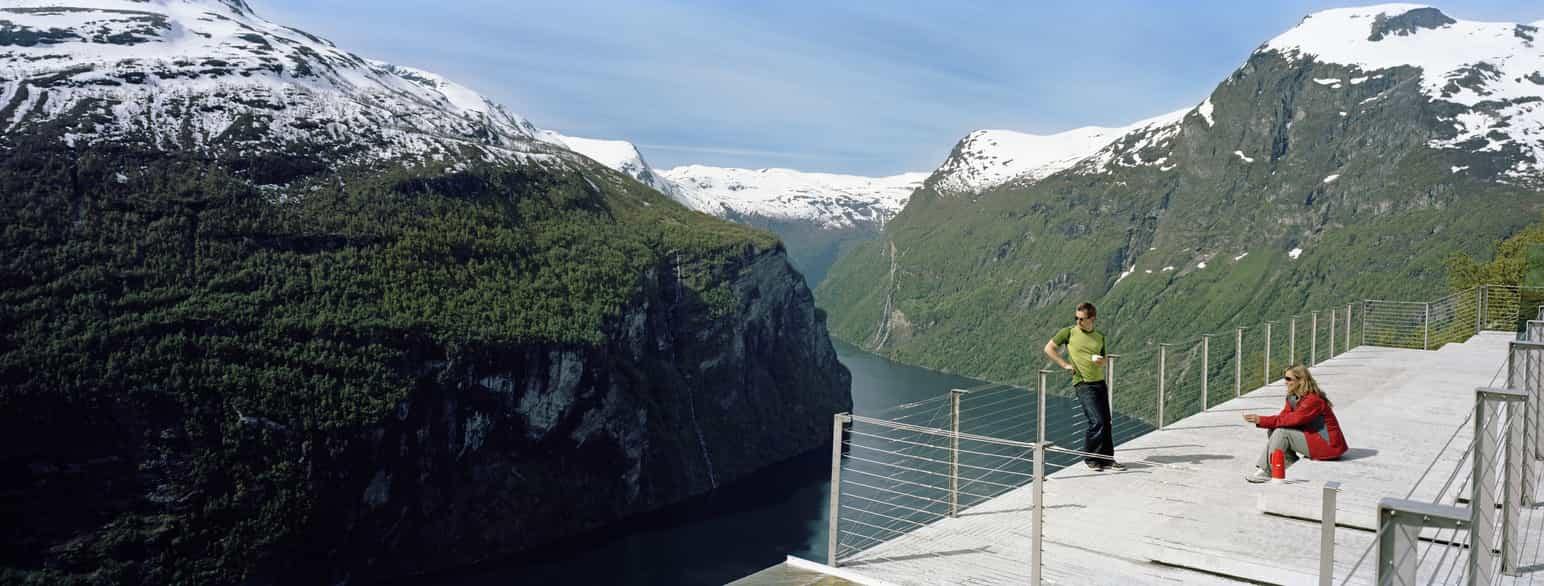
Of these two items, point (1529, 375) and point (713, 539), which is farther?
point (713, 539)

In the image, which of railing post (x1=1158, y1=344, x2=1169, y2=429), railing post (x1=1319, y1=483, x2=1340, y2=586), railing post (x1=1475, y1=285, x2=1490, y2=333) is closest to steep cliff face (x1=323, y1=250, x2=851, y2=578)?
railing post (x1=1475, y1=285, x2=1490, y2=333)

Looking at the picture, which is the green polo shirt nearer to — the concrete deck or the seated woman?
the concrete deck

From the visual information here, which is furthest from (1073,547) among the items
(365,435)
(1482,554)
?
(365,435)

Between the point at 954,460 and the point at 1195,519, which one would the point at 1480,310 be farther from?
the point at 954,460

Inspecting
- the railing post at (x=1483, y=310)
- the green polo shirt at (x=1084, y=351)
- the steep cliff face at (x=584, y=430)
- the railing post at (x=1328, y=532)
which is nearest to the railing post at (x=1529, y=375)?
the railing post at (x=1328, y=532)

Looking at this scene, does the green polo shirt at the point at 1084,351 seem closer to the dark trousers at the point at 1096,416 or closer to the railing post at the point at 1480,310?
the dark trousers at the point at 1096,416

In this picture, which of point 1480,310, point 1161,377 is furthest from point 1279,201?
point 1161,377
